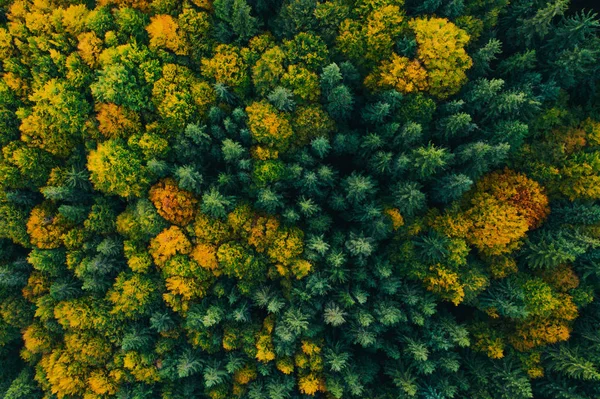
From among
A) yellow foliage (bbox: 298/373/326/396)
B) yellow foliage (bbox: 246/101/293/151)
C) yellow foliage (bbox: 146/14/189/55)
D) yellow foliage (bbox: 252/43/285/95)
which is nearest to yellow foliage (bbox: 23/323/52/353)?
yellow foliage (bbox: 298/373/326/396)

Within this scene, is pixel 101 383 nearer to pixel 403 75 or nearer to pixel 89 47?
pixel 89 47

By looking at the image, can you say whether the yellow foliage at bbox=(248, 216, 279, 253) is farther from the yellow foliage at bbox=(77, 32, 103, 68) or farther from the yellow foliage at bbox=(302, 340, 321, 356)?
the yellow foliage at bbox=(77, 32, 103, 68)

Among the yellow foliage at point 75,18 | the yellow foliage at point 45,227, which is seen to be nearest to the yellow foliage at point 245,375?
the yellow foliage at point 45,227

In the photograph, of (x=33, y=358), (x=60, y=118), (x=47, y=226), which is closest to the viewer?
(x=60, y=118)

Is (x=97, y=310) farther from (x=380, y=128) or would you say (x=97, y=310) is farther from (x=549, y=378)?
(x=549, y=378)

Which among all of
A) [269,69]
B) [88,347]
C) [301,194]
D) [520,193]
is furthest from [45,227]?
[520,193]

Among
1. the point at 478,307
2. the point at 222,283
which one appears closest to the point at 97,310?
the point at 222,283
